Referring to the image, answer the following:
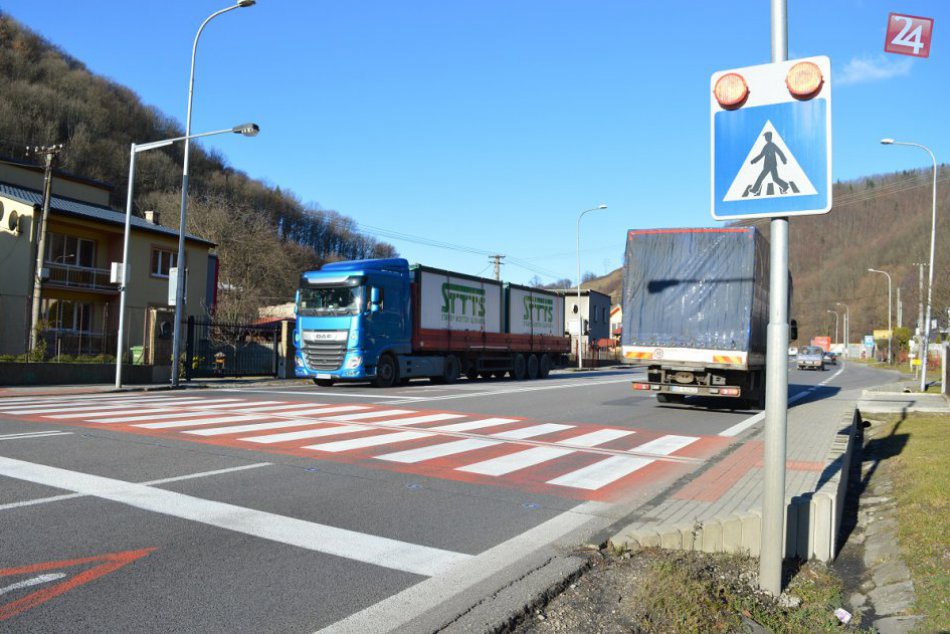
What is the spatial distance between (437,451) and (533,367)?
23864 mm

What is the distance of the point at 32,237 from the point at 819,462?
32.6 metres

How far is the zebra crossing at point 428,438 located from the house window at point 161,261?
21215mm

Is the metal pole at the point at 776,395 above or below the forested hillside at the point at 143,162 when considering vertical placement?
below

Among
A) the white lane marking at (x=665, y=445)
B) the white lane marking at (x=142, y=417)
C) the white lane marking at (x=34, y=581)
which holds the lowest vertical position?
the white lane marking at (x=34, y=581)

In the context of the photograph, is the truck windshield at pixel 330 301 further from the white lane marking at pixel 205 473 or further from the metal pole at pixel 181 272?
the white lane marking at pixel 205 473

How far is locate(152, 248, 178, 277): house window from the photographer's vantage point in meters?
35.5

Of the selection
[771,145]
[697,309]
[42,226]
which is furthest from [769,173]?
[42,226]

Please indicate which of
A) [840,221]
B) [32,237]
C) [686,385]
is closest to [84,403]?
[686,385]

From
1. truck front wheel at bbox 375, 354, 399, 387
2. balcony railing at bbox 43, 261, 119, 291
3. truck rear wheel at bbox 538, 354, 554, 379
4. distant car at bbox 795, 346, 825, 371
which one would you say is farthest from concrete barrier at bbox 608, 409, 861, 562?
distant car at bbox 795, 346, 825, 371

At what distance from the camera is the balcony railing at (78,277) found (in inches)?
1261

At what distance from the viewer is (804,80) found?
419cm

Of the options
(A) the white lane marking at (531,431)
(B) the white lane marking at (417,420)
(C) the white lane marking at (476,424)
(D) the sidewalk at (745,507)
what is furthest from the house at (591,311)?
(D) the sidewalk at (745,507)

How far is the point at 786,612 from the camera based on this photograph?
13.9ft

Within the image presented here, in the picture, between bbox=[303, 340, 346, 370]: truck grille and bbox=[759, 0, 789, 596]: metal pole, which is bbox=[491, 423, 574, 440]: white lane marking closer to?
bbox=[759, 0, 789, 596]: metal pole
